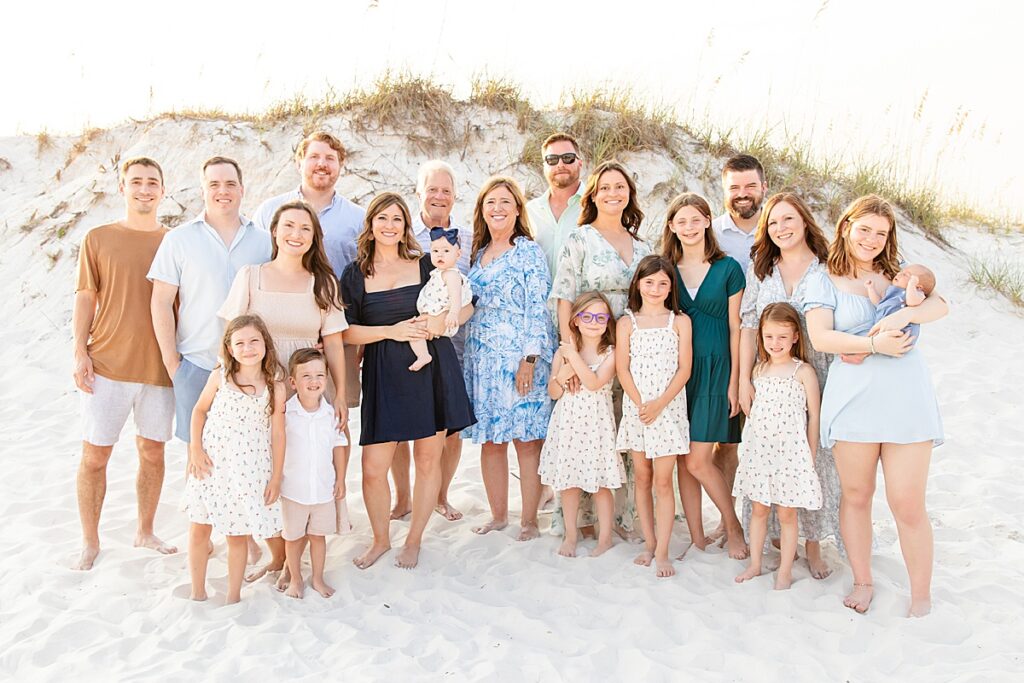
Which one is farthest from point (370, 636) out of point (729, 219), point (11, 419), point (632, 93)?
point (632, 93)

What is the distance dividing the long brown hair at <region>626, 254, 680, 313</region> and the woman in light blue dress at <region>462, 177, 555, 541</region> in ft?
1.71

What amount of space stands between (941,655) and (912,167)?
8.69m

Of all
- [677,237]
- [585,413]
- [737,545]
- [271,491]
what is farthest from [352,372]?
[737,545]

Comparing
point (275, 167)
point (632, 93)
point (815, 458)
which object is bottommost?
point (815, 458)

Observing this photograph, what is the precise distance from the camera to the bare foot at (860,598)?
369cm

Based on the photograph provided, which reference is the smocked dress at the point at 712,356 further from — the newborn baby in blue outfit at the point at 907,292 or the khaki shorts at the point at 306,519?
the khaki shorts at the point at 306,519

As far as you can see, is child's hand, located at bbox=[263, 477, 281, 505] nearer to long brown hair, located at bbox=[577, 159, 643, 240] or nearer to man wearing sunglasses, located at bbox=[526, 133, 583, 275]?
man wearing sunglasses, located at bbox=[526, 133, 583, 275]

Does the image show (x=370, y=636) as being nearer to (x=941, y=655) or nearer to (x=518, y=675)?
(x=518, y=675)

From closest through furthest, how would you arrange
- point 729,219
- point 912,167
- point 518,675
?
1. point 518,675
2. point 729,219
3. point 912,167

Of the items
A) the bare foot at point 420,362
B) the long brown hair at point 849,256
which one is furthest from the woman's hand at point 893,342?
the bare foot at point 420,362

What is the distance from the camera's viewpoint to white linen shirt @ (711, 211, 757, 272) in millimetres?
4395

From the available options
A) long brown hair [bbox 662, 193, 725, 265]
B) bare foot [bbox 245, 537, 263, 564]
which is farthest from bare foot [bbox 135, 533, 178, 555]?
long brown hair [bbox 662, 193, 725, 265]

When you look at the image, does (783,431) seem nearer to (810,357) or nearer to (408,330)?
(810,357)

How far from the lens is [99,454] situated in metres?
4.30
